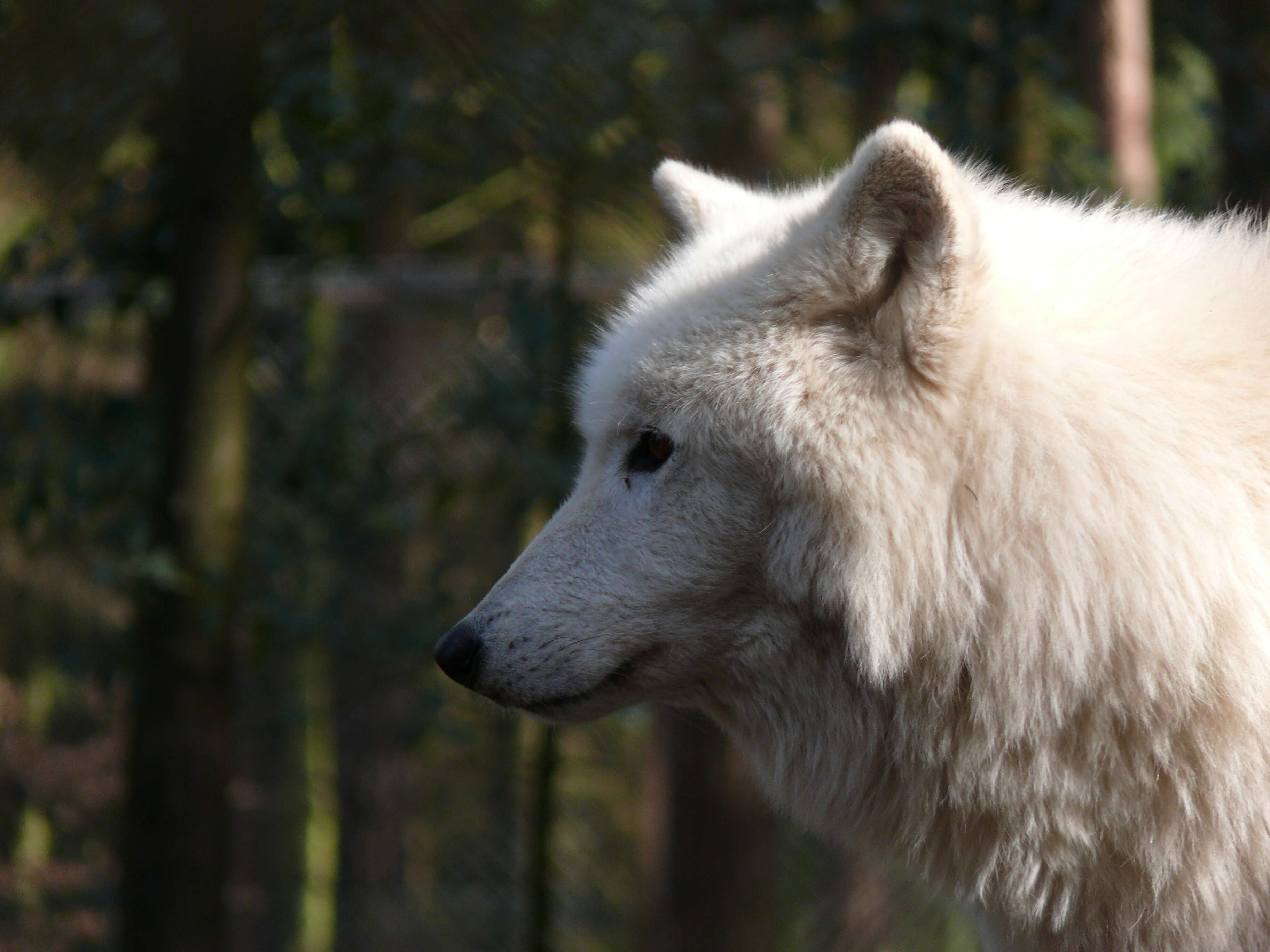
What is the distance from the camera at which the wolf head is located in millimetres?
1857

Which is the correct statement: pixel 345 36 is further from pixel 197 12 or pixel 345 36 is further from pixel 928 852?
pixel 928 852

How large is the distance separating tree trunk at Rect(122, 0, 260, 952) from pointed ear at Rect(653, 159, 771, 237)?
1413 mm

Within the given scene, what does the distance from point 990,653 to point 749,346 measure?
67 cm

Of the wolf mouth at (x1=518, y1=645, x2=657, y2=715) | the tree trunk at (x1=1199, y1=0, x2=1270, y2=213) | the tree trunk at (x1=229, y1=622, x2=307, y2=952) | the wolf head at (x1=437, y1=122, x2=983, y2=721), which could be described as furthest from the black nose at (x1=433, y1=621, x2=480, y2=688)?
the tree trunk at (x1=229, y1=622, x2=307, y2=952)

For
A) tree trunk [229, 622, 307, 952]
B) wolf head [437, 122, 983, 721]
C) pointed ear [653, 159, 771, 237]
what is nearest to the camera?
wolf head [437, 122, 983, 721]

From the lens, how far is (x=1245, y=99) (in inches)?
175

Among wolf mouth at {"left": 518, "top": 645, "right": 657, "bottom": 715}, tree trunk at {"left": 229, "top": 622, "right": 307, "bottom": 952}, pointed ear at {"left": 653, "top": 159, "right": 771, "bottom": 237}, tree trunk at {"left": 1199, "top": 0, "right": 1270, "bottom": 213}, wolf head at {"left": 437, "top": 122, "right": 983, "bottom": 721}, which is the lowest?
tree trunk at {"left": 229, "top": 622, "right": 307, "bottom": 952}

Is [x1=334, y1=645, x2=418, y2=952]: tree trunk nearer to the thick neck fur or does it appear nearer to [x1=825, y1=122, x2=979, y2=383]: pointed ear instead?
the thick neck fur

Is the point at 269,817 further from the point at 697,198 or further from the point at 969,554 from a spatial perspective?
the point at 969,554

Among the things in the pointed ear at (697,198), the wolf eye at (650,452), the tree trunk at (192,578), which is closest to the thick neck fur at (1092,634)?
the wolf eye at (650,452)

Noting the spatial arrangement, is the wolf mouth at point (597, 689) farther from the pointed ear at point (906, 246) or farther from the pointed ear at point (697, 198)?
the pointed ear at point (697, 198)

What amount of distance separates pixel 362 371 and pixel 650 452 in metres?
4.81

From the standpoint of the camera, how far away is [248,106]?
3.28m

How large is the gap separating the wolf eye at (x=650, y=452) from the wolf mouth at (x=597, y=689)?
340mm
